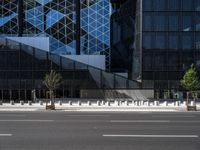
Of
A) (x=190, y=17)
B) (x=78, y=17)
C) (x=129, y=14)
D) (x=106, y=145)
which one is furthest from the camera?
(x=78, y=17)

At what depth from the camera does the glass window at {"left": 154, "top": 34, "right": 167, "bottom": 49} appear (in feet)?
201

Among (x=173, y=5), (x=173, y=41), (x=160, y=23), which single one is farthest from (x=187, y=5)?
(x=173, y=41)

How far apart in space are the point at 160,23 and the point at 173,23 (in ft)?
5.62

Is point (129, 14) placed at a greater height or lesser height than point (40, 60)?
greater

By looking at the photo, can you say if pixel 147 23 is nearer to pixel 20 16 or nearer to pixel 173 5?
pixel 173 5

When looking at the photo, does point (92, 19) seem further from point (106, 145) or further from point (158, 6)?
point (106, 145)

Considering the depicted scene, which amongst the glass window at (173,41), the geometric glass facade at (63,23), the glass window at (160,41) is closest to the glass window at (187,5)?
the glass window at (173,41)

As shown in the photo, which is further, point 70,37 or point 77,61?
point 70,37

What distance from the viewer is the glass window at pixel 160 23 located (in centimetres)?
6116

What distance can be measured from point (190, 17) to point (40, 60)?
2084 cm

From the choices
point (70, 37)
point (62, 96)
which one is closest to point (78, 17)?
point (70, 37)

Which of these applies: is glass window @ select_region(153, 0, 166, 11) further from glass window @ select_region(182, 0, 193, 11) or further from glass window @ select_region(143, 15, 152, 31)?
glass window @ select_region(182, 0, 193, 11)

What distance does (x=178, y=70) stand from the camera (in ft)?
200

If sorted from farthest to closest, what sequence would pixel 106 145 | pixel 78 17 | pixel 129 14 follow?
pixel 78 17 → pixel 129 14 → pixel 106 145
